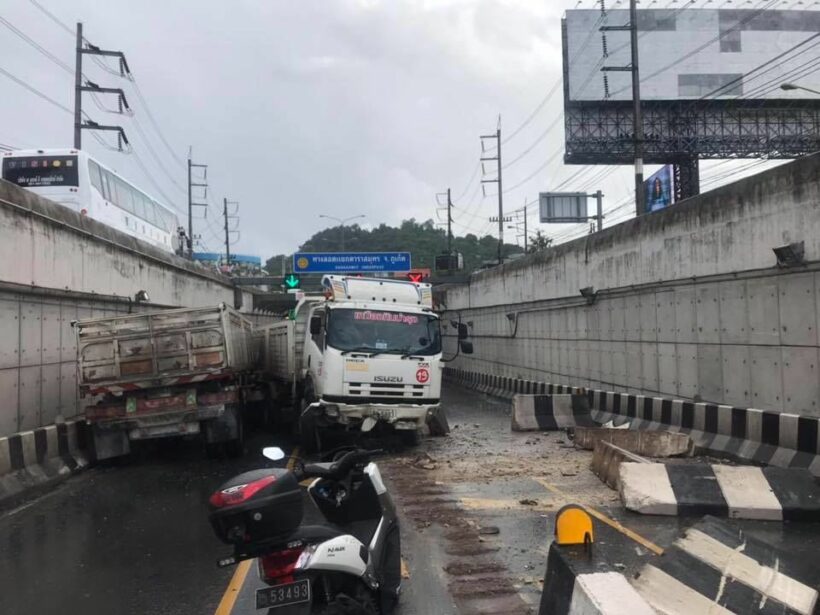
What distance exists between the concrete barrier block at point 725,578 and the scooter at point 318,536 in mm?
1788

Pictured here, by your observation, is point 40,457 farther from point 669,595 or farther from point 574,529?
point 669,595

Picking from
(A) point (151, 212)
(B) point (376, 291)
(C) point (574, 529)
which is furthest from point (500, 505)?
(A) point (151, 212)

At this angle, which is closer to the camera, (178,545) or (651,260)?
(178,545)

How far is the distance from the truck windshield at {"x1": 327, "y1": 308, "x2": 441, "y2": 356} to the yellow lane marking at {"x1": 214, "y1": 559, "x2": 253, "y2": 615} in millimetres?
5812

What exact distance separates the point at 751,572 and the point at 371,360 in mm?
7395

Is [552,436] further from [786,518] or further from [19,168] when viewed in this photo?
[19,168]

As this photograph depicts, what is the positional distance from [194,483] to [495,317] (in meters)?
17.8

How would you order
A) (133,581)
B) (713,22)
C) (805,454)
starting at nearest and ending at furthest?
(133,581), (805,454), (713,22)

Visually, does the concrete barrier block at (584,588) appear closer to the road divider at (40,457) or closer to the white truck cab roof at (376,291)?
the road divider at (40,457)

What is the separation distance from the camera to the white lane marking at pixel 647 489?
6.97 meters

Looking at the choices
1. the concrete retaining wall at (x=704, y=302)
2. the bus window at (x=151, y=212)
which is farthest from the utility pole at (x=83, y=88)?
the concrete retaining wall at (x=704, y=302)

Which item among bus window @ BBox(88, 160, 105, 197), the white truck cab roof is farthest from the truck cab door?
bus window @ BBox(88, 160, 105, 197)

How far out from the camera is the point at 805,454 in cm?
809

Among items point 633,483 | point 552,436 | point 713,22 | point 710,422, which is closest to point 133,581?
point 633,483
